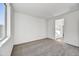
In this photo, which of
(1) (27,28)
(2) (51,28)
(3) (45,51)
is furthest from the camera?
(2) (51,28)

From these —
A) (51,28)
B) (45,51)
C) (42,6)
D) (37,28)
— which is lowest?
(45,51)

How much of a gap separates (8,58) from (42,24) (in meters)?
5.01

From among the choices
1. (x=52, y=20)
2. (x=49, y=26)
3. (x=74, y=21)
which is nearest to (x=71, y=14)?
(x=74, y=21)

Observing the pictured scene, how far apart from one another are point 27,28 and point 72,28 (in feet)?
10.2

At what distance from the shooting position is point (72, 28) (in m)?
3.63

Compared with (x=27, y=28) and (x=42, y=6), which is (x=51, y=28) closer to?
(x=27, y=28)

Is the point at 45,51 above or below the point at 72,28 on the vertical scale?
below

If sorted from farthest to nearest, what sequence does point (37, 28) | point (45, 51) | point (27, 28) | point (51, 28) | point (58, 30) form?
point (58, 30) → point (51, 28) → point (37, 28) → point (27, 28) → point (45, 51)

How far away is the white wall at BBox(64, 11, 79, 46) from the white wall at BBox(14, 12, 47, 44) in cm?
235

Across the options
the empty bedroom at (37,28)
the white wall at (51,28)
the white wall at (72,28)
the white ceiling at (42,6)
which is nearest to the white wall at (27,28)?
the empty bedroom at (37,28)

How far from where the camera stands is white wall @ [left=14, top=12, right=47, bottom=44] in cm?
373

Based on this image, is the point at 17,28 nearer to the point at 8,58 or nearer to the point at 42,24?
the point at 42,24

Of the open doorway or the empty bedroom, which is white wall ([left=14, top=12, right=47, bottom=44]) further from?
the open doorway

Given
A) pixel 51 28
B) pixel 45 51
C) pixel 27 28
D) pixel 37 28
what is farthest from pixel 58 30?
pixel 45 51
